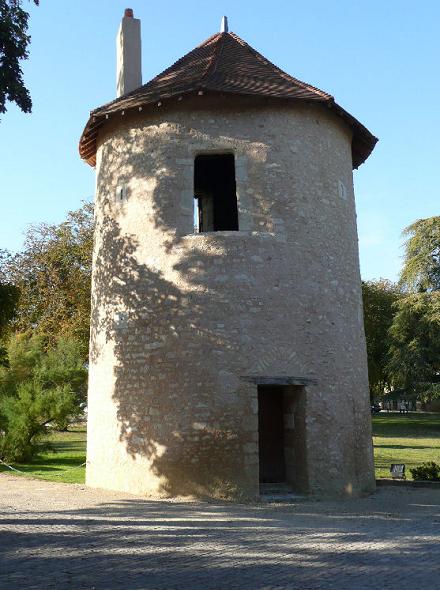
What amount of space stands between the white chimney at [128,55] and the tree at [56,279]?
1244 cm

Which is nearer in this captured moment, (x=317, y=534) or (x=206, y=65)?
(x=317, y=534)

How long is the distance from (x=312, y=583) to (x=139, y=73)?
42.9 ft

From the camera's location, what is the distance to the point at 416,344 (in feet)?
108

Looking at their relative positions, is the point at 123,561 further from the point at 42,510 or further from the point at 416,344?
the point at 416,344

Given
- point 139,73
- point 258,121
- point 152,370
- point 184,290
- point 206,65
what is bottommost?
point 152,370

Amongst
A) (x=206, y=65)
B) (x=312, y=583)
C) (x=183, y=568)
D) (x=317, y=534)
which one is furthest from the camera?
(x=206, y=65)

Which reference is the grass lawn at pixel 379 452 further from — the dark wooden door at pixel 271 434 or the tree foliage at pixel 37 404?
the dark wooden door at pixel 271 434

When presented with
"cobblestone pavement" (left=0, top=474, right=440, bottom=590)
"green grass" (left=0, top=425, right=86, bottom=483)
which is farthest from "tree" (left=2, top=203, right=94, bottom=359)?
"cobblestone pavement" (left=0, top=474, right=440, bottom=590)

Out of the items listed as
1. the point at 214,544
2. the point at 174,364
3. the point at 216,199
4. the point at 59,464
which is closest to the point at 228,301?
the point at 174,364

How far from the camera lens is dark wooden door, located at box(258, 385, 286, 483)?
41.8ft

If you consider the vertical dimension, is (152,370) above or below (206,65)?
below

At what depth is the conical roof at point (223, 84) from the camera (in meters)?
12.1

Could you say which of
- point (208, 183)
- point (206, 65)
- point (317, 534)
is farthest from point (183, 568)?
point (208, 183)

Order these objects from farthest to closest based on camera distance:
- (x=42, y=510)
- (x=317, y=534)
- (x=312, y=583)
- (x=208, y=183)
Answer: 1. (x=208, y=183)
2. (x=42, y=510)
3. (x=317, y=534)
4. (x=312, y=583)
